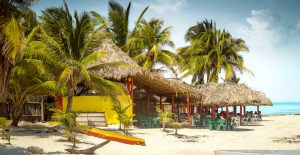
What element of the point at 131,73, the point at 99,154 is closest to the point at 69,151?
the point at 99,154

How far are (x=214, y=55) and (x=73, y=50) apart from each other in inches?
635

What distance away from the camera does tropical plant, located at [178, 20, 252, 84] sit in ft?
90.5

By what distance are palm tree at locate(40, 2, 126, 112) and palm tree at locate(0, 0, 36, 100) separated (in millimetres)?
4550

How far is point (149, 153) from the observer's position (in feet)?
34.8

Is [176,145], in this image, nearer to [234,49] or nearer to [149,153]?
[149,153]

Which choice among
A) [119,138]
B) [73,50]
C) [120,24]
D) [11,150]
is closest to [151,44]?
[120,24]

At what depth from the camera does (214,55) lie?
28.3 m

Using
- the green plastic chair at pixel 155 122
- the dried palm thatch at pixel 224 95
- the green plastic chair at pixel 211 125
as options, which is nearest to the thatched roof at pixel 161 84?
the dried palm thatch at pixel 224 95

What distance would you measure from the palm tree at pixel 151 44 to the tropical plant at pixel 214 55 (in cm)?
374

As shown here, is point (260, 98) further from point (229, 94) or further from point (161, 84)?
point (161, 84)

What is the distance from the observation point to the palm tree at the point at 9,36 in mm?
7500

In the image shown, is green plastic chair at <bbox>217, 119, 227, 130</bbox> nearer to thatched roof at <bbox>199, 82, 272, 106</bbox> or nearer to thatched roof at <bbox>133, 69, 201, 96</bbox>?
thatched roof at <bbox>199, 82, 272, 106</bbox>

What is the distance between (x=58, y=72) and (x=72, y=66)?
0.87m

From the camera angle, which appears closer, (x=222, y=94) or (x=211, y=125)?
(x=211, y=125)
